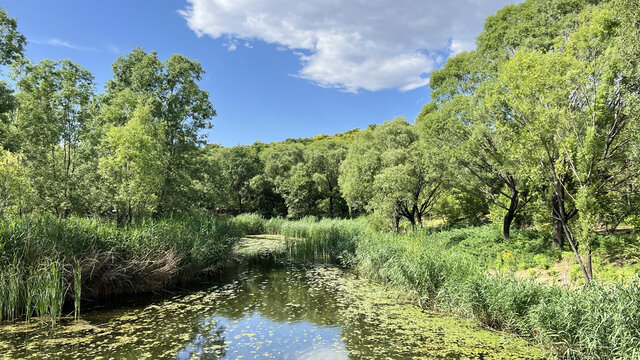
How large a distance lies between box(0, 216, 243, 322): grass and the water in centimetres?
82

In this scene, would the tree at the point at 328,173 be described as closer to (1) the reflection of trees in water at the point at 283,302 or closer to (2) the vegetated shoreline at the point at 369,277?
(2) the vegetated shoreline at the point at 369,277

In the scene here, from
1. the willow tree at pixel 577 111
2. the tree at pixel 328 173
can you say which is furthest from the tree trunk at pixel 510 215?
the tree at pixel 328 173

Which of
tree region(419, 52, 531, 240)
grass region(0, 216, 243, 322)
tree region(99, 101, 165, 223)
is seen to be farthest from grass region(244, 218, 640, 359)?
tree region(99, 101, 165, 223)

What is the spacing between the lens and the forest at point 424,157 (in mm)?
8859

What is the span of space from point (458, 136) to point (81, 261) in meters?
18.1

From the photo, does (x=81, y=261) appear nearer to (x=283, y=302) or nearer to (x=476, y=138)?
(x=283, y=302)

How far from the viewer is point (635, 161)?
9.02 meters

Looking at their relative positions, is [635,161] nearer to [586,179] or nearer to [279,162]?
[586,179]

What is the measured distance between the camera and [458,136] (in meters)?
18.0

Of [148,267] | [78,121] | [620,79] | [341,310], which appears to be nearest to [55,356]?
[148,267]

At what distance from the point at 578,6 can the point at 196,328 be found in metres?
22.0

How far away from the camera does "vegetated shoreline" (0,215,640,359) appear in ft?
19.2

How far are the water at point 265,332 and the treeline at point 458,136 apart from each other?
3.90 metres

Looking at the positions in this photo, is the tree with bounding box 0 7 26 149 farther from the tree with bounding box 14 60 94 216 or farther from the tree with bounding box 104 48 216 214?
the tree with bounding box 104 48 216 214
